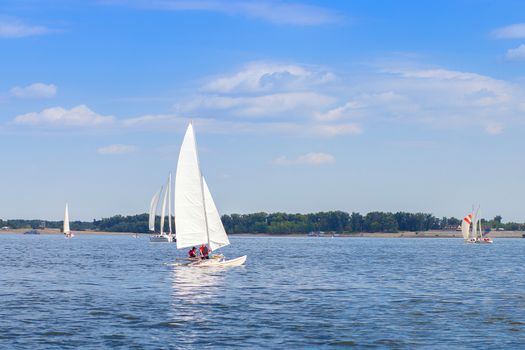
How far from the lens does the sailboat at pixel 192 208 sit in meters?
78.2

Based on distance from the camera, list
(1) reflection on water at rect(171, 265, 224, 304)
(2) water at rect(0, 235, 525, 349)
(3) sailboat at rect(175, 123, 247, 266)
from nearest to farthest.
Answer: (2) water at rect(0, 235, 525, 349), (1) reflection on water at rect(171, 265, 224, 304), (3) sailboat at rect(175, 123, 247, 266)

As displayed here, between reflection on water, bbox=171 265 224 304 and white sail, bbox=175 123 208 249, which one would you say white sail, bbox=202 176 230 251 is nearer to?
white sail, bbox=175 123 208 249

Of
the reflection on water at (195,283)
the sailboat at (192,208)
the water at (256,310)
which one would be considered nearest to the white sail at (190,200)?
the sailboat at (192,208)

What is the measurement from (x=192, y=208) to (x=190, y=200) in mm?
801

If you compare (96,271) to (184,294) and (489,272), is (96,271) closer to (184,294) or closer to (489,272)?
(184,294)

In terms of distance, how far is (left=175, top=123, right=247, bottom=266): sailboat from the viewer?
78188 millimetres

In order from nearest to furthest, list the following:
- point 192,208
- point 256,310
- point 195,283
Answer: point 256,310, point 195,283, point 192,208

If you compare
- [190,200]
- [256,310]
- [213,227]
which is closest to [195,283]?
[213,227]

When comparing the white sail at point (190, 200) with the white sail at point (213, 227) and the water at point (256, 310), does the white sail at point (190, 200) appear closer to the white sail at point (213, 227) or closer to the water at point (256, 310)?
the white sail at point (213, 227)

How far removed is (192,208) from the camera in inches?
3110

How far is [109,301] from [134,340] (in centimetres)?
1507

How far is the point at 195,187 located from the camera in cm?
7894

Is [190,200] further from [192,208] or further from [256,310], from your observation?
[256,310]

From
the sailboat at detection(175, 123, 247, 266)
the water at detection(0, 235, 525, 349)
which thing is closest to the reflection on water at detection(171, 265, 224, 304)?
the water at detection(0, 235, 525, 349)
